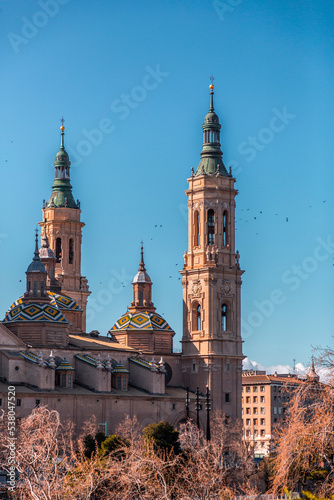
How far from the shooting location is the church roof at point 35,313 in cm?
9138

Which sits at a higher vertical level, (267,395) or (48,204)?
(48,204)

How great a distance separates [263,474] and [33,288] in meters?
29.6

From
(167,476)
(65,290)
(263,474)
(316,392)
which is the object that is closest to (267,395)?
(65,290)

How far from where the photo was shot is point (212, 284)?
101 m

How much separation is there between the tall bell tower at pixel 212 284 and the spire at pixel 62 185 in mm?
16254

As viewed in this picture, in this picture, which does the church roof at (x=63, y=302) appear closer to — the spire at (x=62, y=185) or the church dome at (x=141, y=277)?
the church dome at (x=141, y=277)

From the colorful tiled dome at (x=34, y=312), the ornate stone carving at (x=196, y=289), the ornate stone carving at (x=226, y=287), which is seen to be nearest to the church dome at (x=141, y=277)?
the ornate stone carving at (x=196, y=289)

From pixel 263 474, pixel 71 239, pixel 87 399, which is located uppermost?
pixel 71 239

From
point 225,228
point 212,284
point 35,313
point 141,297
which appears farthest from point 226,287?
point 35,313

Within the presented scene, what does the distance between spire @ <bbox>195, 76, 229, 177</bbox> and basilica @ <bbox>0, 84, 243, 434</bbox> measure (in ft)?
0.32

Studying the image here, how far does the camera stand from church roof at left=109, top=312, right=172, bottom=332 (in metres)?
103

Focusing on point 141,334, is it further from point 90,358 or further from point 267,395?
point 267,395

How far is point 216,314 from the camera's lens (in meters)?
101

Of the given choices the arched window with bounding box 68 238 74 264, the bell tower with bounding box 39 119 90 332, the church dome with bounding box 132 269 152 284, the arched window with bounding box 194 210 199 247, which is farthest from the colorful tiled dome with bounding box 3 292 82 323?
the arched window with bounding box 68 238 74 264
